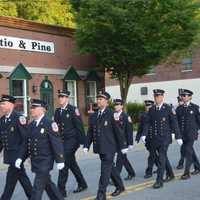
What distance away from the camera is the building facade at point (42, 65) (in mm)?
23859

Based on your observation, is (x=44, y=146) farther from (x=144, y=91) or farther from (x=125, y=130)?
(x=144, y=91)

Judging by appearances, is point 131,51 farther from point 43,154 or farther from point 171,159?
point 43,154

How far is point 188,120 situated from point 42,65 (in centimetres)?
1423

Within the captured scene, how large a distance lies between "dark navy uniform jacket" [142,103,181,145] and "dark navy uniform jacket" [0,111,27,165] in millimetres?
3473

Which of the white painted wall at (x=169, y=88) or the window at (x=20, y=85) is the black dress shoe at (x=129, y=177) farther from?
the white painted wall at (x=169, y=88)

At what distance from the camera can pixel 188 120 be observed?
12.6 meters

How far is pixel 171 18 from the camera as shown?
25844 mm

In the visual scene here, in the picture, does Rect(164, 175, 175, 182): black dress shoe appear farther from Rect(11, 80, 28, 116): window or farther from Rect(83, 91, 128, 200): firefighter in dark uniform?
Rect(11, 80, 28, 116): window

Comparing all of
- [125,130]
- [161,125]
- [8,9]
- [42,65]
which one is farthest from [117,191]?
[8,9]

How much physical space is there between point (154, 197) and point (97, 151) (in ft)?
4.10

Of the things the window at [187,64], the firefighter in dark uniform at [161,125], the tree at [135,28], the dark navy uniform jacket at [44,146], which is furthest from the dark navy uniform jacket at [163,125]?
the window at [187,64]

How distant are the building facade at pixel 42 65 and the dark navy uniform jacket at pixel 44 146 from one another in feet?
50.9

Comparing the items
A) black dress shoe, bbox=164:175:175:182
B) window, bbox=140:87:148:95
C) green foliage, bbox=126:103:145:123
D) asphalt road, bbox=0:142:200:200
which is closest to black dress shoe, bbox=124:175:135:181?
asphalt road, bbox=0:142:200:200

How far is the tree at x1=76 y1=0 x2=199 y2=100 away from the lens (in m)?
25.4
